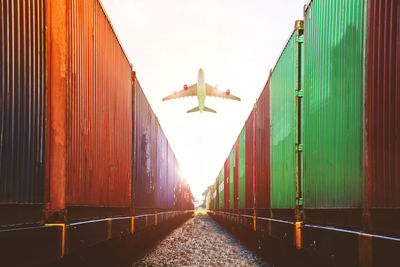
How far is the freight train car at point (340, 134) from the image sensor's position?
11.5 ft

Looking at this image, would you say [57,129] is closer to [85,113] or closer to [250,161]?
[85,113]

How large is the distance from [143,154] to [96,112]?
4.88 metres

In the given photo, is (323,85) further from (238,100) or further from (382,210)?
(238,100)

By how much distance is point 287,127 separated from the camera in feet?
24.4

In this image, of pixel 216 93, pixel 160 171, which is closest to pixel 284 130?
pixel 160 171

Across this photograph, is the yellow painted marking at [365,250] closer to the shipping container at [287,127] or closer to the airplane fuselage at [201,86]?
the shipping container at [287,127]

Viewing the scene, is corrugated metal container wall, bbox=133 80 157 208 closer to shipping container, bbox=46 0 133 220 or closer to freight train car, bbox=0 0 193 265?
shipping container, bbox=46 0 133 220

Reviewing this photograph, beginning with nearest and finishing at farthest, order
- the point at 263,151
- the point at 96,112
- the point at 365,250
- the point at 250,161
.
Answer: the point at 365,250 → the point at 96,112 → the point at 263,151 → the point at 250,161

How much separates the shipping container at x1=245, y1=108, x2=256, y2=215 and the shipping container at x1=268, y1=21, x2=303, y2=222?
3.16 m

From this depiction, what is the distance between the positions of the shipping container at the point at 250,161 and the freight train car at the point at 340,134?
12.3 feet

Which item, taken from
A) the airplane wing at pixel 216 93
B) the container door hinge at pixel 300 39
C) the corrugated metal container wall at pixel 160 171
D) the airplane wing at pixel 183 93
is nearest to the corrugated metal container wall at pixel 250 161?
the corrugated metal container wall at pixel 160 171

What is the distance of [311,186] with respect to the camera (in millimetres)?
5992

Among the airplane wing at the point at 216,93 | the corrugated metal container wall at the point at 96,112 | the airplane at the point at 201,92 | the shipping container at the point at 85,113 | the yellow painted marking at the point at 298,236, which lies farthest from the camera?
the airplane wing at the point at 216,93

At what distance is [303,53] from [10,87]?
16.6 ft
